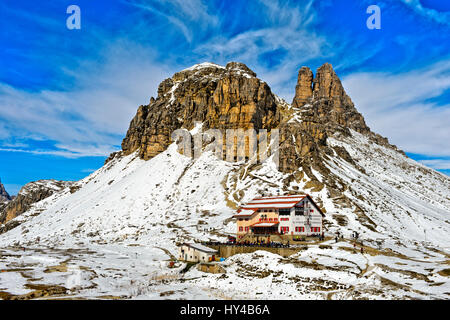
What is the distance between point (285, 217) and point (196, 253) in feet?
64.2

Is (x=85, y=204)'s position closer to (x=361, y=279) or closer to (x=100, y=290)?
(x=100, y=290)

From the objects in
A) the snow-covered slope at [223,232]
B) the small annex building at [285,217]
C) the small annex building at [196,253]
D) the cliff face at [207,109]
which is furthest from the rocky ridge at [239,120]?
the small annex building at [196,253]

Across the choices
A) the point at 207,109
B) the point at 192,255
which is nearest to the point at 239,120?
the point at 207,109

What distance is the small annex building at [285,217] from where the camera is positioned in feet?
224

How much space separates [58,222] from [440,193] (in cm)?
16627

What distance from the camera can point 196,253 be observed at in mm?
63375

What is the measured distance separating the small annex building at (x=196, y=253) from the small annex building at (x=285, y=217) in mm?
11627

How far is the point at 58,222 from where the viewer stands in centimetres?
12731

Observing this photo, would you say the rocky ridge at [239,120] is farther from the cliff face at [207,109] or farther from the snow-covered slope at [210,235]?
the snow-covered slope at [210,235]

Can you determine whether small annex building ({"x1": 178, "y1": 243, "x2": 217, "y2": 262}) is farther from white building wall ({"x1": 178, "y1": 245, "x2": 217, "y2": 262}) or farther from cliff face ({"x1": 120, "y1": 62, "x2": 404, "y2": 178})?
cliff face ({"x1": 120, "y1": 62, "x2": 404, "y2": 178})

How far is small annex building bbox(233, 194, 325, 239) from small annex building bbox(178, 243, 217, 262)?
11.6 meters

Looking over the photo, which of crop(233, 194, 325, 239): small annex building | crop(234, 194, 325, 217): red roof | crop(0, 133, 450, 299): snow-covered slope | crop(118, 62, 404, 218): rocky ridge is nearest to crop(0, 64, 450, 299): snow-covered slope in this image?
crop(0, 133, 450, 299): snow-covered slope
